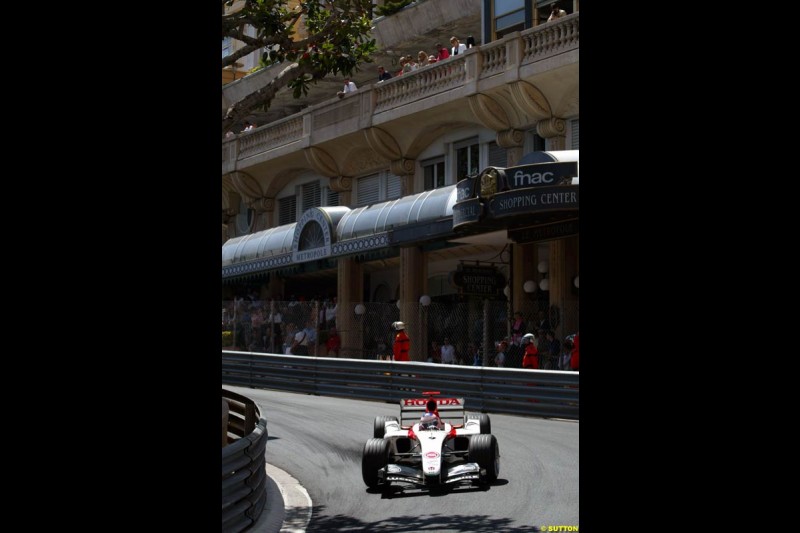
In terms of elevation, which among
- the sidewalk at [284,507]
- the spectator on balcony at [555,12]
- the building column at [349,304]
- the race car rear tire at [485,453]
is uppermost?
the spectator on balcony at [555,12]

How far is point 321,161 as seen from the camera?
33.2m

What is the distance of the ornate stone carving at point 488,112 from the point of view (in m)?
26.2

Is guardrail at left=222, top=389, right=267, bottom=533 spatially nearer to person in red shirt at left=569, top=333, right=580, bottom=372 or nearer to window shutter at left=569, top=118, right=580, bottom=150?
person in red shirt at left=569, top=333, right=580, bottom=372

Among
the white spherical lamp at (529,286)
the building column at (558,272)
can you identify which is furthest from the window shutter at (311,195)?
the building column at (558,272)

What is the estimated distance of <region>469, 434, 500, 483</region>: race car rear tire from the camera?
11.4 metres

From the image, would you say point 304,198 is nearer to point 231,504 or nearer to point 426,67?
point 426,67

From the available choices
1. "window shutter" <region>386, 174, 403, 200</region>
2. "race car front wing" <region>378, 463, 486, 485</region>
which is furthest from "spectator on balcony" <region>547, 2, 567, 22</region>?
"race car front wing" <region>378, 463, 486, 485</region>

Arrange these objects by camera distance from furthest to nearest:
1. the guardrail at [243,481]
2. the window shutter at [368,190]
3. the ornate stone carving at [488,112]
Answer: the window shutter at [368,190], the ornate stone carving at [488,112], the guardrail at [243,481]

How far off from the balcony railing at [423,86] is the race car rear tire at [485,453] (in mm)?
13932

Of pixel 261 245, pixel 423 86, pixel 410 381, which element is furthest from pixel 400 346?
pixel 261 245

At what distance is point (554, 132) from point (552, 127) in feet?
0.42

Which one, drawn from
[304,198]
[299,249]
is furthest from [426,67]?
[304,198]

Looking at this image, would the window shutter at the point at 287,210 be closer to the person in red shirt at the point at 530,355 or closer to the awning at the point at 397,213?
the awning at the point at 397,213

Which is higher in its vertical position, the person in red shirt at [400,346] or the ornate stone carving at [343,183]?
the ornate stone carving at [343,183]
